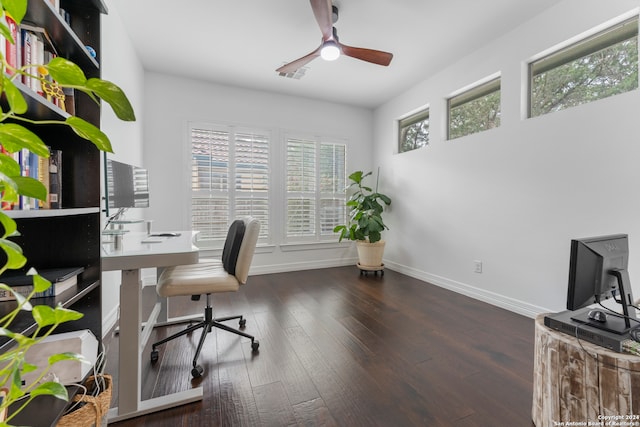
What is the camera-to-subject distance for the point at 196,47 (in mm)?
2975

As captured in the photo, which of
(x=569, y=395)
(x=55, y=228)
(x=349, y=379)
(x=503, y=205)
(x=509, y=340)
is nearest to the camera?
(x=569, y=395)

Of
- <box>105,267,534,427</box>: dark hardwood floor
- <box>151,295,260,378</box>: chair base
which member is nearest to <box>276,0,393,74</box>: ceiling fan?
<box>151,295,260,378</box>: chair base

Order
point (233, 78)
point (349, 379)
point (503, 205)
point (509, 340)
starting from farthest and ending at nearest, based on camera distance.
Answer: point (233, 78), point (503, 205), point (509, 340), point (349, 379)

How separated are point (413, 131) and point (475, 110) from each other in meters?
1.02

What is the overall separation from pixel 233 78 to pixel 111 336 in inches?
126

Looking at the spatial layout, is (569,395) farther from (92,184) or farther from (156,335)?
(156,335)

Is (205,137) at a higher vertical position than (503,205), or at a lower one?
higher

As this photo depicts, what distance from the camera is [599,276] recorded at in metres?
1.15

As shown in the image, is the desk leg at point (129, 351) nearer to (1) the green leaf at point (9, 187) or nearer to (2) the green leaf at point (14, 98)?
(1) the green leaf at point (9, 187)

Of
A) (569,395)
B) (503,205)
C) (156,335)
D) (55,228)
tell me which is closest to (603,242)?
(569,395)

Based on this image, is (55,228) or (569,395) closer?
(569,395)

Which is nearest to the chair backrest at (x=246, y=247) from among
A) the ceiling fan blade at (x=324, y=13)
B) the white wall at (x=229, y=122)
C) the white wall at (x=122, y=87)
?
the white wall at (x=122, y=87)

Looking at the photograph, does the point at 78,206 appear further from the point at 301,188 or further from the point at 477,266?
the point at 477,266

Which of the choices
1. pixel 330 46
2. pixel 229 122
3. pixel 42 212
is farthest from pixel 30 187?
pixel 229 122
